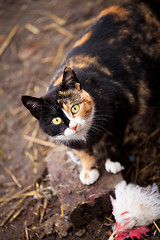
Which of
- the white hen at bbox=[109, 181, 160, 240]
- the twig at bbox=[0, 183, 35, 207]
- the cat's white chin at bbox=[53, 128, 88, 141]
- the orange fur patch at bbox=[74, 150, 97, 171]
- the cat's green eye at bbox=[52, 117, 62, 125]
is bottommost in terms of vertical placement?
the white hen at bbox=[109, 181, 160, 240]

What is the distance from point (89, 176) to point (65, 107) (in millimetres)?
582

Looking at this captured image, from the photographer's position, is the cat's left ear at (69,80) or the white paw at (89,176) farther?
the white paw at (89,176)

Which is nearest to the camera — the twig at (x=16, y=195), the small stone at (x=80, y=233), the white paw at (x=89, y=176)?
the small stone at (x=80, y=233)

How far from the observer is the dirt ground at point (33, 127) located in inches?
75.4

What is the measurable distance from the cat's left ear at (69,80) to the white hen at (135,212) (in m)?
0.75

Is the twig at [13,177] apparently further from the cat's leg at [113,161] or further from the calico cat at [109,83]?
the cat's leg at [113,161]

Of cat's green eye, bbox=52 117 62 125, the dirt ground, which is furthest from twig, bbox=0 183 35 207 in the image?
cat's green eye, bbox=52 117 62 125

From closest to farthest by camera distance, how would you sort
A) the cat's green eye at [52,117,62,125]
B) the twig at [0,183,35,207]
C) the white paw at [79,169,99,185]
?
the cat's green eye at [52,117,62,125]
the white paw at [79,169,99,185]
the twig at [0,183,35,207]

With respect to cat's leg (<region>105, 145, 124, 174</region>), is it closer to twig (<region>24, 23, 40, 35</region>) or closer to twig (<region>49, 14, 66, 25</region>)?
twig (<region>49, 14, 66, 25</region>)

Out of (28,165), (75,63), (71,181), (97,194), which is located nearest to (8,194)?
(28,165)

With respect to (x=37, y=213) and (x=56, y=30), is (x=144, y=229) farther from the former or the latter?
(x=56, y=30)

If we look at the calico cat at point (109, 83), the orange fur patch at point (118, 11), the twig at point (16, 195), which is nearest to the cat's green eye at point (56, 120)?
the calico cat at point (109, 83)

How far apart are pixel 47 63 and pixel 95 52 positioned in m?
1.52

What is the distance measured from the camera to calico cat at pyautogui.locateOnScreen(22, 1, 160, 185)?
160cm
